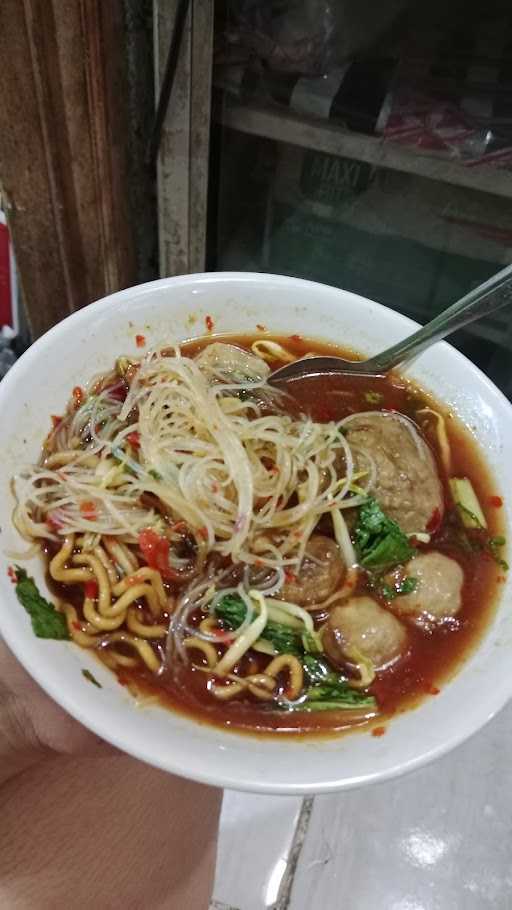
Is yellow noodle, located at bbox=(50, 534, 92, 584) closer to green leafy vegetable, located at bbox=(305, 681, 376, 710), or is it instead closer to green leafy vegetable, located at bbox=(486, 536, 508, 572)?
green leafy vegetable, located at bbox=(305, 681, 376, 710)

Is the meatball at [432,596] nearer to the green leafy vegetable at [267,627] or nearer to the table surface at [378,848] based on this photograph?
the green leafy vegetable at [267,627]

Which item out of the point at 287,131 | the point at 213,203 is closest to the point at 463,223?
the point at 287,131

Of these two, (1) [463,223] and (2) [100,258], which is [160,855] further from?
→ (1) [463,223]

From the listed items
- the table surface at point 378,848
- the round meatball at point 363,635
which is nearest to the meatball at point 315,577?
the round meatball at point 363,635

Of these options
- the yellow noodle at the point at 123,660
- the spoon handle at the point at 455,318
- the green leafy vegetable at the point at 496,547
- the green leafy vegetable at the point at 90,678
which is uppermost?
the spoon handle at the point at 455,318

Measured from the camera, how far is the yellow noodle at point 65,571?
1.42 m

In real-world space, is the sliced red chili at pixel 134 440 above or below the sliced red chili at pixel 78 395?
below

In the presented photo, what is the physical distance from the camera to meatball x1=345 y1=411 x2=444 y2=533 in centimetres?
165

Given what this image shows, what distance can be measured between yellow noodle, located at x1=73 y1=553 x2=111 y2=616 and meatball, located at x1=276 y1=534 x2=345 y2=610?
0.37 metres

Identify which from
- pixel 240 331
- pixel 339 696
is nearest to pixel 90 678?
pixel 339 696

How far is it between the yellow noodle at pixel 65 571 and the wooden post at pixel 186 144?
5.56 feet

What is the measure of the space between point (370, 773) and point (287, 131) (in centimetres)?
210

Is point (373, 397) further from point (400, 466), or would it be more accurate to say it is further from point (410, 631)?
point (410, 631)

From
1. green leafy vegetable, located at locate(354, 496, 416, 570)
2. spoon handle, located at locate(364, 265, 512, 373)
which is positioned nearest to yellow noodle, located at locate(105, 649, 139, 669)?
green leafy vegetable, located at locate(354, 496, 416, 570)
